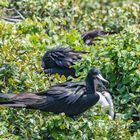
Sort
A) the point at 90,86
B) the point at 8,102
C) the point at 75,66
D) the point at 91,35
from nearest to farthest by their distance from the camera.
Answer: the point at 8,102
the point at 90,86
the point at 75,66
the point at 91,35

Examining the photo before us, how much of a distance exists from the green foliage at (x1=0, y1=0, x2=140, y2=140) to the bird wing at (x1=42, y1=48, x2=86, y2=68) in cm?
13

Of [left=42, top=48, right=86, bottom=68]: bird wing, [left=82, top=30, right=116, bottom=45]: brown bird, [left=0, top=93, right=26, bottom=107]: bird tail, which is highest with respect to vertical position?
[left=82, top=30, right=116, bottom=45]: brown bird

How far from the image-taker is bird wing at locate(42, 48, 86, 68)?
33.7ft

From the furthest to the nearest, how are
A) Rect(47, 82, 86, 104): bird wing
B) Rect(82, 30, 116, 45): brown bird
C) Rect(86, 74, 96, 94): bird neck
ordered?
Rect(82, 30, 116, 45): brown bird < Rect(86, 74, 96, 94): bird neck < Rect(47, 82, 86, 104): bird wing

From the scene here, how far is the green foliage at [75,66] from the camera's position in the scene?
8195mm

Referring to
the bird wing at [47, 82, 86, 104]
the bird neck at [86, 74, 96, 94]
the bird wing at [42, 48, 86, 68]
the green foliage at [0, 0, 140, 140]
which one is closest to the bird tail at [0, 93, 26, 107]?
the green foliage at [0, 0, 140, 140]

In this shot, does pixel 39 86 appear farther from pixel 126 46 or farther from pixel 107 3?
pixel 107 3

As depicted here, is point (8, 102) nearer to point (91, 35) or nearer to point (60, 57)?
point (60, 57)

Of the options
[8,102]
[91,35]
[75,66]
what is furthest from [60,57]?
[8,102]

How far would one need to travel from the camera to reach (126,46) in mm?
9711

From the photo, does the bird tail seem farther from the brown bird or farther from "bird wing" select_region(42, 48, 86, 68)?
the brown bird

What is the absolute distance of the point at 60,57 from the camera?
34.1 ft

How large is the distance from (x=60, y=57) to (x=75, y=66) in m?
Answer: 0.65

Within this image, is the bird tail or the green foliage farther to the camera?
the bird tail
